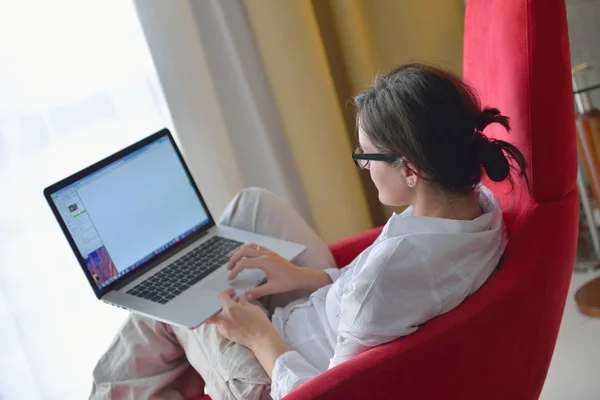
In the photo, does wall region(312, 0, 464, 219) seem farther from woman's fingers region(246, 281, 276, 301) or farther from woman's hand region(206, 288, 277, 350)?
woman's hand region(206, 288, 277, 350)

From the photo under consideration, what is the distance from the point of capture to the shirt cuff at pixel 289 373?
49.0 inches

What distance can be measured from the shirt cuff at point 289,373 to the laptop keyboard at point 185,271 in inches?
13.2

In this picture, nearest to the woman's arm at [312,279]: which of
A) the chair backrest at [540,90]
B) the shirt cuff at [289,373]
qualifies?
the shirt cuff at [289,373]

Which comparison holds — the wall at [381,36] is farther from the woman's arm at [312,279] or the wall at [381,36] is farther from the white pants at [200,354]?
the woman's arm at [312,279]

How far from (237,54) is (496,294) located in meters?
Answer: 1.35

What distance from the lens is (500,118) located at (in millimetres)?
1196

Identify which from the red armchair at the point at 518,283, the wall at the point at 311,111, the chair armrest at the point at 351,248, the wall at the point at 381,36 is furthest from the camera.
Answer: the wall at the point at 381,36

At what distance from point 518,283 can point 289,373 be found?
415mm

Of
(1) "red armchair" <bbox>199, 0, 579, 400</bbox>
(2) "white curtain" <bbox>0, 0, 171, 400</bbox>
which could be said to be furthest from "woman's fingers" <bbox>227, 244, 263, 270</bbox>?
(2) "white curtain" <bbox>0, 0, 171, 400</bbox>

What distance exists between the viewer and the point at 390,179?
1.24 metres

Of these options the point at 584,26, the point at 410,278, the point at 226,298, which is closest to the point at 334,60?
the point at 584,26

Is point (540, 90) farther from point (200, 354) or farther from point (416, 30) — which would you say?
point (416, 30)

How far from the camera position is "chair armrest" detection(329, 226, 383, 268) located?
1731 mm

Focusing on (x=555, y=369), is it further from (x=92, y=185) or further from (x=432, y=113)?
(x=92, y=185)
